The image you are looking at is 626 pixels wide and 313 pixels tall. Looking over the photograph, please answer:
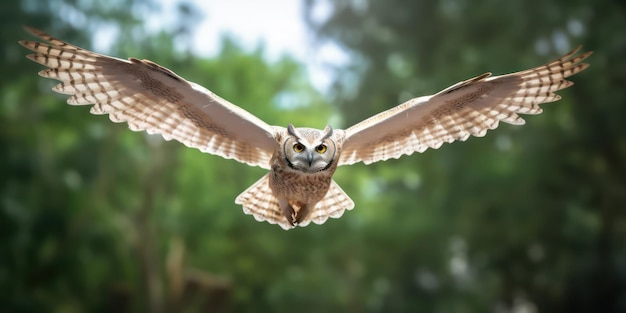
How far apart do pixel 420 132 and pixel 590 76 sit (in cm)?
892

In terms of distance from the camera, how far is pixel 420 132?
2.94 m

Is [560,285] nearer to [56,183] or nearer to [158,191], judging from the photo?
[158,191]

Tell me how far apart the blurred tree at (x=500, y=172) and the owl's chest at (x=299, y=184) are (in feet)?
27.4

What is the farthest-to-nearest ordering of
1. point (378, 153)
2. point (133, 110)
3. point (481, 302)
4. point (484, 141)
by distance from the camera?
point (481, 302), point (484, 141), point (378, 153), point (133, 110)

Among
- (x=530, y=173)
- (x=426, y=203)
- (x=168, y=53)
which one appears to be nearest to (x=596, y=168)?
(x=530, y=173)

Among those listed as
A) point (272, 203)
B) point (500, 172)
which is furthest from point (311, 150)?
point (500, 172)

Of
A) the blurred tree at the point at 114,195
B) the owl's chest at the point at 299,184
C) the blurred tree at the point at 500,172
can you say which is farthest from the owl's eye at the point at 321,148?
the blurred tree at the point at 114,195

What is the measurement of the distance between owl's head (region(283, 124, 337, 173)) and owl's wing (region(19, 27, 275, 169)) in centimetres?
33

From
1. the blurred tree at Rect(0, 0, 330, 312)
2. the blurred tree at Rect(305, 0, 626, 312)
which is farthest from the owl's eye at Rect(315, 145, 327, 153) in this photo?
the blurred tree at Rect(0, 0, 330, 312)

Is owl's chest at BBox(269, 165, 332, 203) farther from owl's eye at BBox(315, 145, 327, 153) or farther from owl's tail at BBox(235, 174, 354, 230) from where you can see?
owl's tail at BBox(235, 174, 354, 230)

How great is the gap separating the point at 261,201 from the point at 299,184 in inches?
20.0

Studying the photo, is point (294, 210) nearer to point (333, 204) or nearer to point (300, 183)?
point (300, 183)

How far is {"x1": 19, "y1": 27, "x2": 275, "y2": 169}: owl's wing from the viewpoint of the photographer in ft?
8.49

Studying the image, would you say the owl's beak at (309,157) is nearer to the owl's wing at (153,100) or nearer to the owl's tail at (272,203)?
the owl's wing at (153,100)
